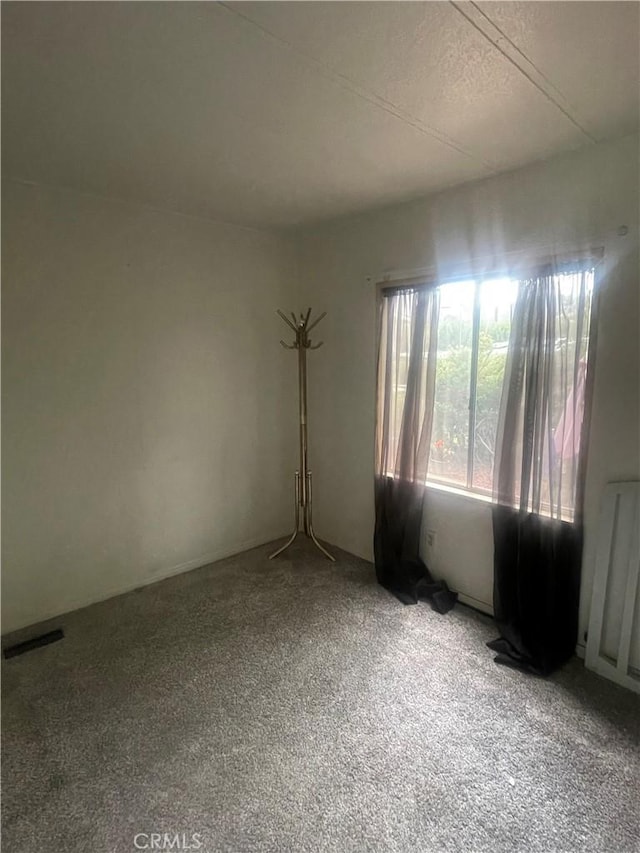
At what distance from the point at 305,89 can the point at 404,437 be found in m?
1.89

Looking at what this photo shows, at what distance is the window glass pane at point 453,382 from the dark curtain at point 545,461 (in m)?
0.32

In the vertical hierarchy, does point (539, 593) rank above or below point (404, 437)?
below

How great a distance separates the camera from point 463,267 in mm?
2467

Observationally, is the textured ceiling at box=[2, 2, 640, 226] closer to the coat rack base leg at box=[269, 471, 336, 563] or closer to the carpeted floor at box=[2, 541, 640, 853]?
the coat rack base leg at box=[269, 471, 336, 563]

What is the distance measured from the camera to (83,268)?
249 cm

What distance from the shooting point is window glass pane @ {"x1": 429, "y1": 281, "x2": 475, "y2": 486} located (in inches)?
101

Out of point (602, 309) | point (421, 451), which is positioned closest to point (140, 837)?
point (421, 451)

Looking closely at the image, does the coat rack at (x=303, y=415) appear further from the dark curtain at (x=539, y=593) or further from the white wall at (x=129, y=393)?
the dark curtain at (x=539, y=593)

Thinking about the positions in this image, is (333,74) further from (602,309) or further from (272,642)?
(272,642)

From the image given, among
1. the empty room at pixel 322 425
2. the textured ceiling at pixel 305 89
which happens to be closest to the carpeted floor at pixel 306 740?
the empty room at pixel 322 425

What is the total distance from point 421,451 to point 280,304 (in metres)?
1.62

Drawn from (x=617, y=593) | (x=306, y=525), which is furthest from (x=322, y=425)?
(x=617, y=593)

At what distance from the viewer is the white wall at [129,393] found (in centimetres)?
237

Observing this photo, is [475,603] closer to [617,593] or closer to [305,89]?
[617,593]
